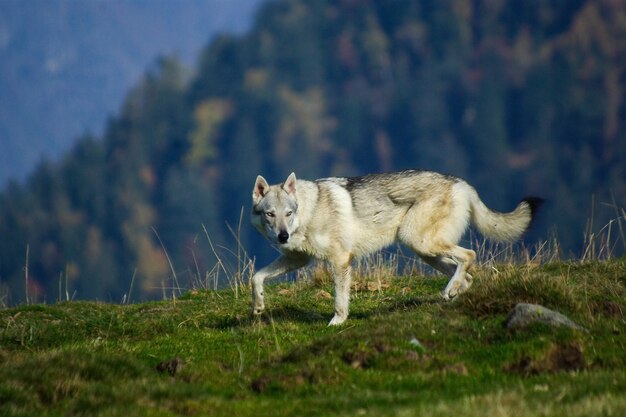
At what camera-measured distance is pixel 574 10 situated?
9988cm

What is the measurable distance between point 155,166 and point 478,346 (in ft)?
347

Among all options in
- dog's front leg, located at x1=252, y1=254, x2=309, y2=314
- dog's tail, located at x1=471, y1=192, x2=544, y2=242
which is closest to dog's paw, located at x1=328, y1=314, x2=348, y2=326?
dog's front leg, located at x1=252, y1=254, x2=309, y2=314

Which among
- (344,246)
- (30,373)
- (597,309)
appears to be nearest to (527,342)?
(597,309)

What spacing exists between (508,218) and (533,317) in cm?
400

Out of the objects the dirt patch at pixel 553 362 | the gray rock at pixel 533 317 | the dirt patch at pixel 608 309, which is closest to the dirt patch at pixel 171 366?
the dirt patch at pixel 553 362

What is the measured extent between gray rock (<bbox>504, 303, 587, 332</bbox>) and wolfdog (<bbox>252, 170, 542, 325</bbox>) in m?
2.48

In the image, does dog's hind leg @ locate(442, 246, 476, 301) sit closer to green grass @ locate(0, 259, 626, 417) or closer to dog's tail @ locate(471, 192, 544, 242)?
green grass @ locate(0, 259, 626, 417)

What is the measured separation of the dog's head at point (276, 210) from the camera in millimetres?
11875

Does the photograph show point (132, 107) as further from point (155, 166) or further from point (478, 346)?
point (478, 346)

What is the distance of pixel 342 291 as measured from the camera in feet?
39.7

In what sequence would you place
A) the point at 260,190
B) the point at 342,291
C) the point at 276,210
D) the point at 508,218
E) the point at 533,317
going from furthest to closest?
the point at 508,218, the point at 260,190, the point at 342,291, the point at 276,210, the point at 533,317

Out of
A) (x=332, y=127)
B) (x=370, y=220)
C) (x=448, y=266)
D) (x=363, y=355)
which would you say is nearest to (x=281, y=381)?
(x=363, y=355)

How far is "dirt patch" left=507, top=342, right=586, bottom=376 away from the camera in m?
8.34

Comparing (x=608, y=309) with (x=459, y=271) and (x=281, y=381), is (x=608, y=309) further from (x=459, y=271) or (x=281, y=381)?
(x=281, y=381)
